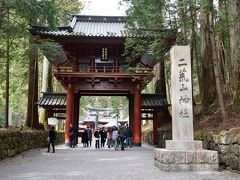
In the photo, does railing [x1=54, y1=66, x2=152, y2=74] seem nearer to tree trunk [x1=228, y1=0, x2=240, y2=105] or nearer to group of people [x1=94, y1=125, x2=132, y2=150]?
group of people [x1=94, y1=125, x2=132, y2=150]

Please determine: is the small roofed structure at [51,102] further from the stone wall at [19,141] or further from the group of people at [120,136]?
the group of people at [120,136]

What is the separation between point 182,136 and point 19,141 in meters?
8.66

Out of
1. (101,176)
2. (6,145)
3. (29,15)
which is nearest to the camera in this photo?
(101,176)

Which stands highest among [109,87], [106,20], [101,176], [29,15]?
[106,20]

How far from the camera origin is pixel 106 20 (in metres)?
25.8

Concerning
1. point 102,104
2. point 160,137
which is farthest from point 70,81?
point 102,104

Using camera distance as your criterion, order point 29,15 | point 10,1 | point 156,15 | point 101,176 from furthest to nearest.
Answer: point 156,15
point 29,15
point 10,1
point 101,176

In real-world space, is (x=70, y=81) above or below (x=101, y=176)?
above

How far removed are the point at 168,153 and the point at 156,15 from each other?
6999 mm

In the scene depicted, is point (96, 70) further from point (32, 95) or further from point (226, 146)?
point (226, 146)

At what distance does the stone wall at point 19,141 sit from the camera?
40.9 ft

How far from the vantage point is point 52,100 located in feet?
71.4

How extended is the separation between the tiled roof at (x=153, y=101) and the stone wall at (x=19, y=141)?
687cm

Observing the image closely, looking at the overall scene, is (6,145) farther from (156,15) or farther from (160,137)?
(160,137)
